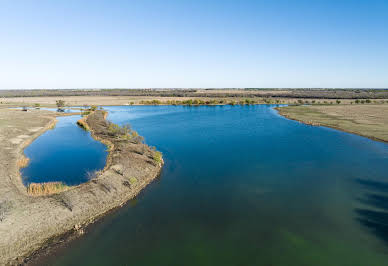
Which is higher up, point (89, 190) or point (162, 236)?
point (89, 190)

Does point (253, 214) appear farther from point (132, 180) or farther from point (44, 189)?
point (44, 189)

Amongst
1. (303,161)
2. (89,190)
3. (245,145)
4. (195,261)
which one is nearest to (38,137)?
(89,190)

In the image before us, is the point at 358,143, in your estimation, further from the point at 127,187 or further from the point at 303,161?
the point at 127,187

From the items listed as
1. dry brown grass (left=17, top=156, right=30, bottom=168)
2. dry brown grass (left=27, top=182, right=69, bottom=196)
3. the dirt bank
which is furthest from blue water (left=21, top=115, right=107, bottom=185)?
dry brown grass (left=27, top=182, right=69, bottom=196)

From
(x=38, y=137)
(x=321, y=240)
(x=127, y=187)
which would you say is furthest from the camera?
(x=38, y=137)

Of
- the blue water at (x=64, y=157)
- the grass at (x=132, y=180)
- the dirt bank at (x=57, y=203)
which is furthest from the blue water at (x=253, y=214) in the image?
the blue water at (x=64, y=157)

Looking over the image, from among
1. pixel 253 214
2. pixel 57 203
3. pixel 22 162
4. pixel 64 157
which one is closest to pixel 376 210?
pixel 253 214
